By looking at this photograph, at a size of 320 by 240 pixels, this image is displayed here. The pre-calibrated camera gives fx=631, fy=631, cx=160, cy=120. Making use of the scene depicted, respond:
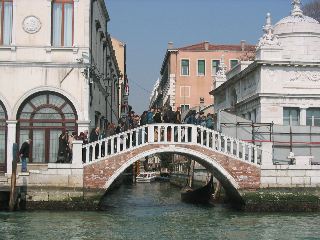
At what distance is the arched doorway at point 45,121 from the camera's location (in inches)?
691

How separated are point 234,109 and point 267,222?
38.1 feet

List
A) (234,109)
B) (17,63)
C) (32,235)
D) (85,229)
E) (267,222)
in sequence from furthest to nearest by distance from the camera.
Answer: (234,109), (17,63), (267,222), (85,229), (32,235)

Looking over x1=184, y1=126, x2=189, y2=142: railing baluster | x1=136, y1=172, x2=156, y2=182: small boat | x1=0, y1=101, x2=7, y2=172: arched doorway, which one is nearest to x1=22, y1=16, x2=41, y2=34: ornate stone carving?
x1=0, y1=101, x2=7, y2=172: arched doorway

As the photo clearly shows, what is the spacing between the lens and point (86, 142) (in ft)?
54.4

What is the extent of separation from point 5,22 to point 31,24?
787 mm

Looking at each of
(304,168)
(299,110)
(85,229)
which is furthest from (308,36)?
(85,229)

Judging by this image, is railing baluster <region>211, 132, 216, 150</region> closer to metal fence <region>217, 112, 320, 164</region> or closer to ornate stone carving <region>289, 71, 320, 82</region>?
metal fence <region>217, 112, 320, 164</region>

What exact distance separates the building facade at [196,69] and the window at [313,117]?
63.1ft

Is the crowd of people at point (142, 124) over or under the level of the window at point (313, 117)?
under

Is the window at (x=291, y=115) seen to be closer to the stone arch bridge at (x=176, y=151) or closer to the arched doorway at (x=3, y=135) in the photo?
the stone arch bridge at (x=176, y=151)

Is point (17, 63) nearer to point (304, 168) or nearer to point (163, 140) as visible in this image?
point (163, 140)

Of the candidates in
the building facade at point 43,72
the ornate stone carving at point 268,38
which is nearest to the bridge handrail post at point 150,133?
the building facade at point 43,72

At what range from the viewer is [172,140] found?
53.7 feet

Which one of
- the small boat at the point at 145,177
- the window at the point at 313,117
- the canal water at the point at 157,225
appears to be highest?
the window at the point at 313,117
